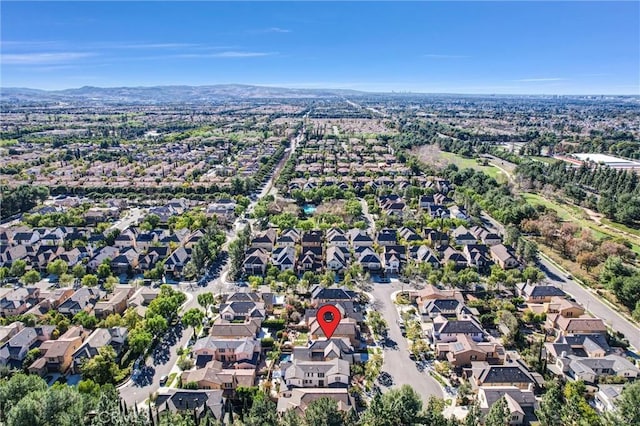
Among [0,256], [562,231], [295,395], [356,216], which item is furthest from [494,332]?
[0,256]

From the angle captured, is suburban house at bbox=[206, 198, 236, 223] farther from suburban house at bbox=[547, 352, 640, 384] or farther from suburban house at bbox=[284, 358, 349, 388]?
suburban house at bbox=[547, 352, 640, 384]

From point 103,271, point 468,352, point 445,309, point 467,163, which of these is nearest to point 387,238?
point 445,309

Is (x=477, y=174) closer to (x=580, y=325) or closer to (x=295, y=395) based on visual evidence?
(x=580, y=325)

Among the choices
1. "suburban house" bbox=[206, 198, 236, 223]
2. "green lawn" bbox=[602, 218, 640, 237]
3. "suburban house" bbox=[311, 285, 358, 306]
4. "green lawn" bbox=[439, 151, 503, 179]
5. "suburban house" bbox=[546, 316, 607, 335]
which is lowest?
"suburban house" bbox=[546, 316, 607, 335]

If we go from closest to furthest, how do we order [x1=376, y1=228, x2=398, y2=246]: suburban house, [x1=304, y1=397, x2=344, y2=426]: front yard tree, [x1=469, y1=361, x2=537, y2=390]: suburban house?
[x1=304, y1=397, x2=344, y2=426]: front yard tree < [x1=469, y1=361, x2=537, y2=390]: suburban house < [x1=376, y1=228, x2=398, y2=246]: suburban house

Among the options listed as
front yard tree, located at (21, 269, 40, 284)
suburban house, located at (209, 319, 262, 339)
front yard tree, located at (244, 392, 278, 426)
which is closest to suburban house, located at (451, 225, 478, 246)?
suburban house, located at (209, 319, 262, 339)

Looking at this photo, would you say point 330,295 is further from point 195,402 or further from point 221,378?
point 195,402
